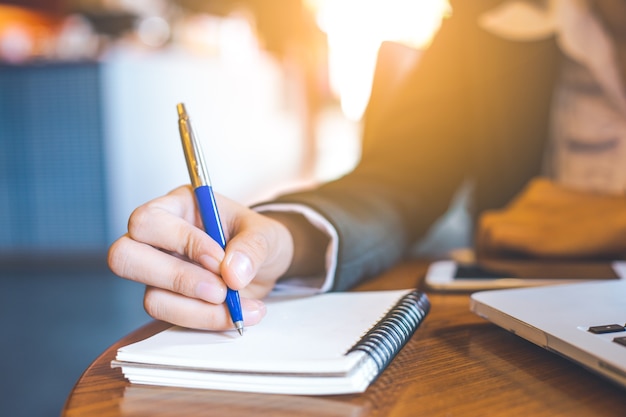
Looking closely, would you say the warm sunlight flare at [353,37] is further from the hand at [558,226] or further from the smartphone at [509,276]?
the smartphone at [509,276]

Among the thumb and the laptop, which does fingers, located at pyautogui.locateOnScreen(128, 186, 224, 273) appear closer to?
the thumb

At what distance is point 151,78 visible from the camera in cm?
285

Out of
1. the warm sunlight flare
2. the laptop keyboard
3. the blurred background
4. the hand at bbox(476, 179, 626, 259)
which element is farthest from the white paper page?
the warm sunlight flare

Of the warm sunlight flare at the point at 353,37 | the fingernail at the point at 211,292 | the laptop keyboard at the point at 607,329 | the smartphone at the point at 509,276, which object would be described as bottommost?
the smartphone at the point at 509,276

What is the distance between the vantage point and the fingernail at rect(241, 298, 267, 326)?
14.9 inches

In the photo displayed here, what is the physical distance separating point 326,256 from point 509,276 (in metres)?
0.16

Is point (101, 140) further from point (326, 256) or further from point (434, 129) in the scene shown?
point (326, 256)

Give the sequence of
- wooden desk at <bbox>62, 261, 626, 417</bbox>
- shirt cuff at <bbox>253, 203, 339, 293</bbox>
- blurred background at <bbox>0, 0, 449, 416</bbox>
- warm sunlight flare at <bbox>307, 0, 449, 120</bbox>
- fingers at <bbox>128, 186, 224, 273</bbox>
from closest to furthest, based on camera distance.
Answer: wooden desk at <bbox>62, 261, 626, 417</bbox>, fingers at <bbox>128, 186, 224, 273</bbox>, shirt cuff at <bbox>253, 203, 339, 293</bbox>, blurred background at <bbox>0, 0, 449, 416</bbox>, warm sunlight flare at <bbox>307, 0, 449, 120</bbox>

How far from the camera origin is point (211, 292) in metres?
0.37

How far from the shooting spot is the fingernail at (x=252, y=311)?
0.38 metres

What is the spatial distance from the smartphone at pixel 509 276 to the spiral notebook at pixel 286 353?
12cm

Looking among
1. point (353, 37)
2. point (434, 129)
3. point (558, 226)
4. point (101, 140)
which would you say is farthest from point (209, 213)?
point (353, 37)

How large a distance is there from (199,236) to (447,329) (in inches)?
7.0

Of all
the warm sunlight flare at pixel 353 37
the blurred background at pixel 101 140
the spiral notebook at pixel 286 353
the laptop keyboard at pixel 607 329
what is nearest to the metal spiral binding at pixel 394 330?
the spiral notebook at pixel 286 353
